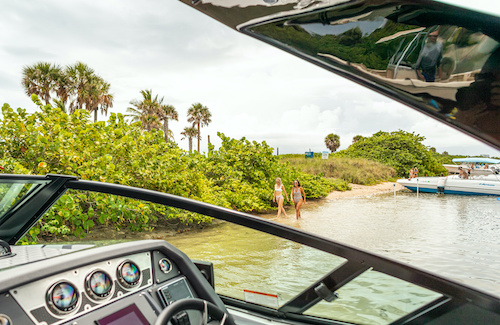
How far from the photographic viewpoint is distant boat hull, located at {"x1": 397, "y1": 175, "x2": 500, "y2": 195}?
63.3 feet

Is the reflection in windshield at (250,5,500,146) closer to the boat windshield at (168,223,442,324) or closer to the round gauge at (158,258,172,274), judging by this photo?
the boat windshield at (168,223,442,324)

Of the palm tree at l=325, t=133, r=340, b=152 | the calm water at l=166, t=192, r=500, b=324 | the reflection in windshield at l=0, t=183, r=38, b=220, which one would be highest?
the palm tree at l=325, t=133, r=340, b=152

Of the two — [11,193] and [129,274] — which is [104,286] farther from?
[11,193]

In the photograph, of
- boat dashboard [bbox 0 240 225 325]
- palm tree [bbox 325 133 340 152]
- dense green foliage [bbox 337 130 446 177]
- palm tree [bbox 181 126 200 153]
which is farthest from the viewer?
palm tree [bbox 325 133 340 152]

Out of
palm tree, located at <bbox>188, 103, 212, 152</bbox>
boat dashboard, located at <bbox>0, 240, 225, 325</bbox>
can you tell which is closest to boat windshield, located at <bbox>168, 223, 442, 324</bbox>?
boat dashboard, located at <bbox>0, 240, 225, 325</bbox>

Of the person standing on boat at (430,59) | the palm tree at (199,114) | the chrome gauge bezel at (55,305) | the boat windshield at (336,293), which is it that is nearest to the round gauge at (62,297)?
the chrome gauge bezel at (55,305)

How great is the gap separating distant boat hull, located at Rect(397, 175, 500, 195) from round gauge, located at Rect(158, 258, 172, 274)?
22893 mm

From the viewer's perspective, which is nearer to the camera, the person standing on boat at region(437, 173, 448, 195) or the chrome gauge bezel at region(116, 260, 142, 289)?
the chrome gauge bezel at region(116, 260, 142, 289)

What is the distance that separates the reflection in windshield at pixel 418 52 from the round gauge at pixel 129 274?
1121 millimetres

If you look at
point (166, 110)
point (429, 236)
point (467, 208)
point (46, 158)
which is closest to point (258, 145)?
point (429, 236)

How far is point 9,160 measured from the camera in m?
5.85

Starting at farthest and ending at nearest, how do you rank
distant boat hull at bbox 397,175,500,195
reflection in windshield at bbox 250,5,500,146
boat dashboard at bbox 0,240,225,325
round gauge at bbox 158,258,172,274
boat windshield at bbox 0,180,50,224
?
1. distant boat hull at bbox 397,175,500,195
2. boat windshield at bbox 0,180,50,224
3. round gauge at bbox 158,258,172,274
4. boat dashboard at bbox 0,240,225,325
5. reflection in windshield at bbox 250,5,500,146

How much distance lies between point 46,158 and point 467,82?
7369 millimetres

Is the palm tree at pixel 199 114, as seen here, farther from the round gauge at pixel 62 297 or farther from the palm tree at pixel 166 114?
the round gauge at pixel 62 297
